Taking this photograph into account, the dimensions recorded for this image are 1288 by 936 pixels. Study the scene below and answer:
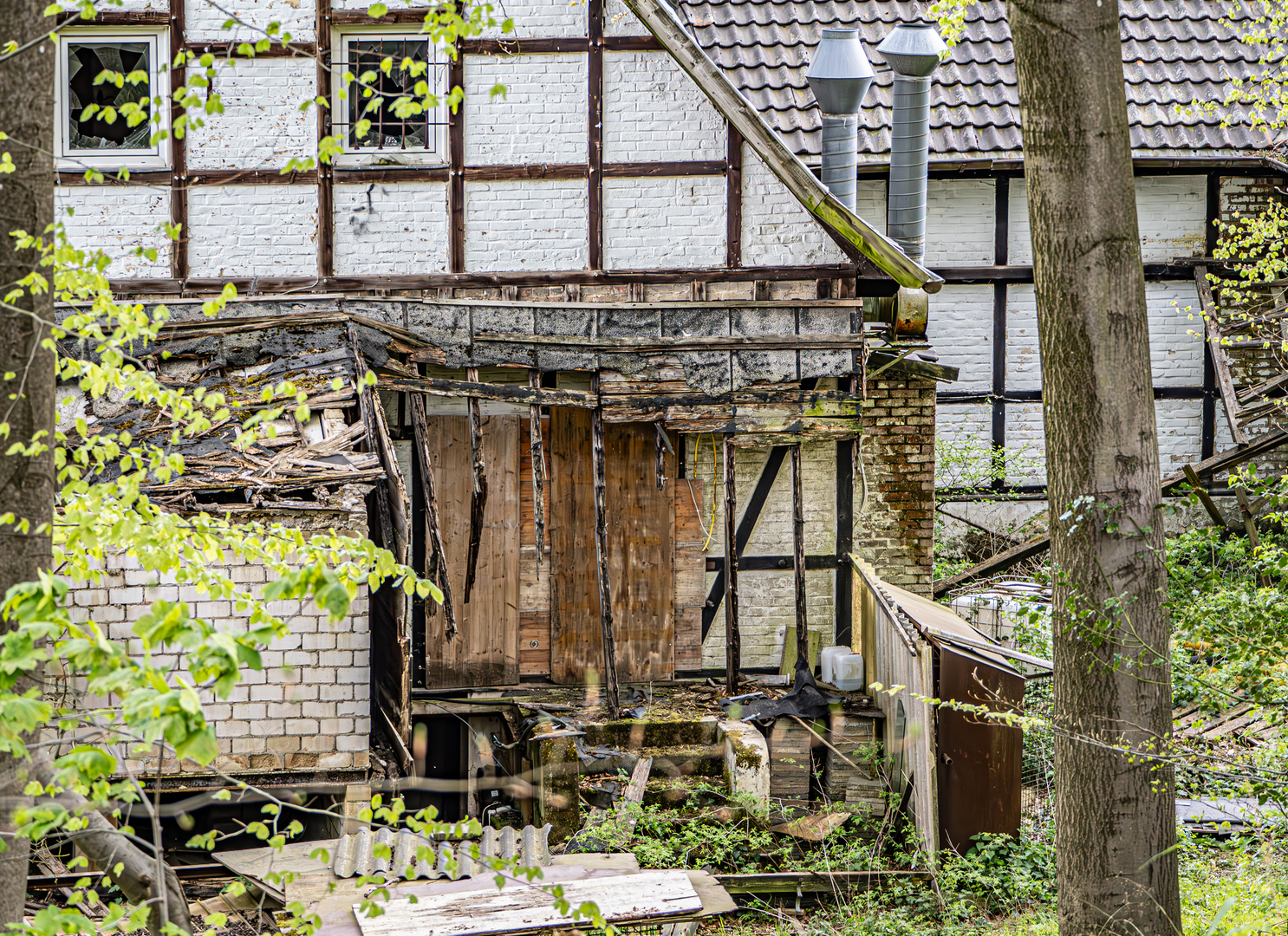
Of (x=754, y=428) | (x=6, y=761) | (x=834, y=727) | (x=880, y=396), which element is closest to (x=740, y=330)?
(x=754, y=428)

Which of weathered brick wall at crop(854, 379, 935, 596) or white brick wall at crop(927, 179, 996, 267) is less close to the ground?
white brick wall at crop(927, 179, 996, 267)

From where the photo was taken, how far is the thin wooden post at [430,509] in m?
8.29

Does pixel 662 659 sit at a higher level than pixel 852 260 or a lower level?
lower

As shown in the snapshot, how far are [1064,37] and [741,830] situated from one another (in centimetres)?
558

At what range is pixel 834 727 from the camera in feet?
29.2

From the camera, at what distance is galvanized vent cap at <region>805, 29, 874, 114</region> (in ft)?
32.8

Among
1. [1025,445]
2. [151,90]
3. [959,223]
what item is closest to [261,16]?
[151,90]

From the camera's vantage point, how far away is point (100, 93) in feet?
30.1

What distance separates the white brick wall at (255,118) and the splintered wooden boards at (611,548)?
3.08 m

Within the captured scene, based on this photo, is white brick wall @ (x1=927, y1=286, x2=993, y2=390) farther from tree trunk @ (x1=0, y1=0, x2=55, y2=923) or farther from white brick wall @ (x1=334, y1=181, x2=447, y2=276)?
tree trunk @ (x1=0, y1=0, x2=55, y2=923)

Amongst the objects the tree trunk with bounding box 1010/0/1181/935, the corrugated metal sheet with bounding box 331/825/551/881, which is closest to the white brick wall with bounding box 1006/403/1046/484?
the corrugated metal sheet with bounding box 331/825/551/881

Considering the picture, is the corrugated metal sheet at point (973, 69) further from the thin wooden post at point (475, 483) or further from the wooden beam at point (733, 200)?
the thin wooden post at point (475, 483)

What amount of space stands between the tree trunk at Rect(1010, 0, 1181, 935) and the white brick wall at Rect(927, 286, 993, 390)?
8.65 meters

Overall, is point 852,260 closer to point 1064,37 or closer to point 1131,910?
point 1064,37
